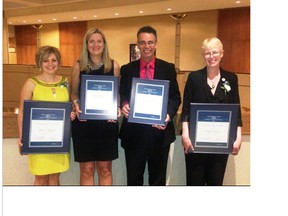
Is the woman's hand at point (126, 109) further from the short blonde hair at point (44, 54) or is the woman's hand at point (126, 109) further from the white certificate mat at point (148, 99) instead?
the short blonde hair at point (44, 54)

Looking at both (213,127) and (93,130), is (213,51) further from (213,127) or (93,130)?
(93,130)

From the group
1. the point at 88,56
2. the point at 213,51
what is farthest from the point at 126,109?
the point at 213,51

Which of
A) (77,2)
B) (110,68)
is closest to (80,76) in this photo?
(110,68)

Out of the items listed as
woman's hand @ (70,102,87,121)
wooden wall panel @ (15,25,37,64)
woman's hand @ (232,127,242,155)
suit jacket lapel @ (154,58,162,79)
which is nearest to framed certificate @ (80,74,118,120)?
woman's hand @ (70,102,87,121)

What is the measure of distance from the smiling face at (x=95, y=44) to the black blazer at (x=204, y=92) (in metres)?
0.54

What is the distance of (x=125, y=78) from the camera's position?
1930 mm

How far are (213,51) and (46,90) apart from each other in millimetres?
956

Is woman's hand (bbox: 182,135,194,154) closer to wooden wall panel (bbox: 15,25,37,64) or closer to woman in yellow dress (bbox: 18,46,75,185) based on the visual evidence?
woman in yellow dress (bbox: 18,46,75,185)

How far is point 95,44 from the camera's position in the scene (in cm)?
185

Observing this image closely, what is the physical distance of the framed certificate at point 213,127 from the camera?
1.87 metres

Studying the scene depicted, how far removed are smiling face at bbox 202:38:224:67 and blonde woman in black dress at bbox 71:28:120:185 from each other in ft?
1.69

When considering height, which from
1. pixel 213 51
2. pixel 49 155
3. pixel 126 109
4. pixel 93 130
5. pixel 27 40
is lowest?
pixel 49 155

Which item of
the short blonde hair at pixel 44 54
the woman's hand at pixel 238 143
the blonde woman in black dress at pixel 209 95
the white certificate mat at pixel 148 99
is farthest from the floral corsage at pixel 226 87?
the short blonde hair at pixel 44 54
